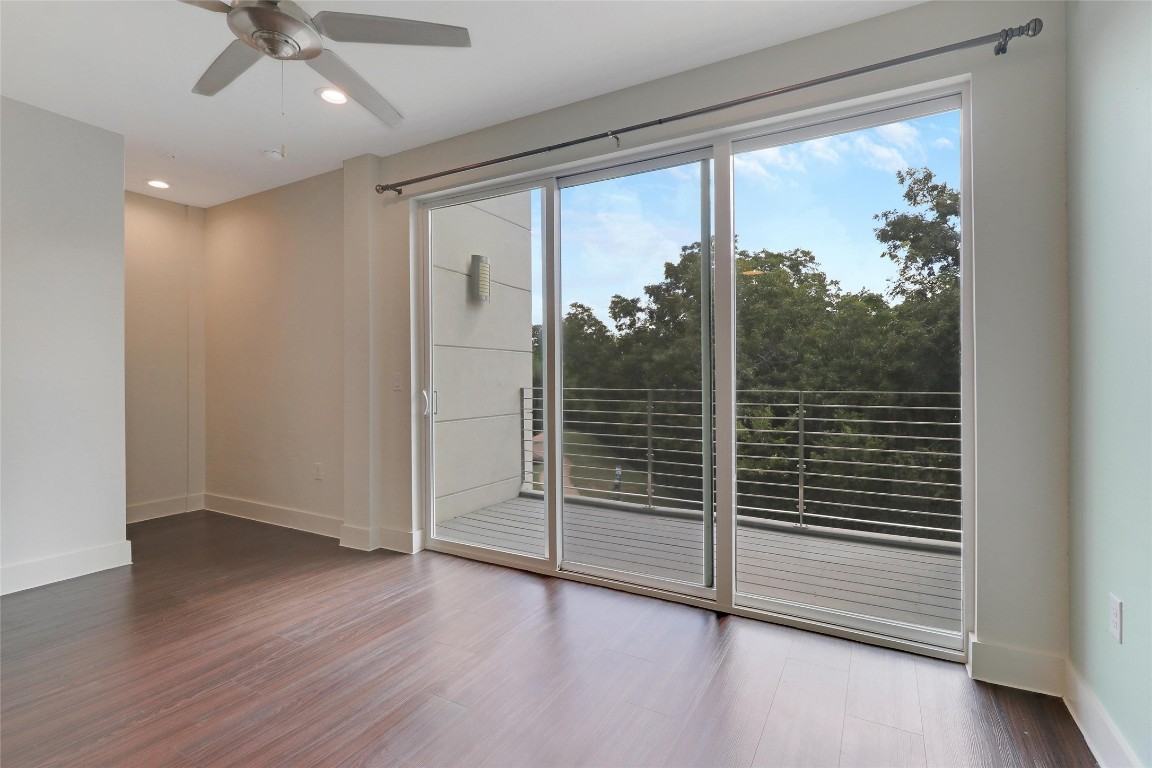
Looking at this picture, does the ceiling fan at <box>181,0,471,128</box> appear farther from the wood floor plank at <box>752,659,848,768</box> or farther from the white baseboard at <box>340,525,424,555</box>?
the white baseboard at <box>340,525,424,555</box>

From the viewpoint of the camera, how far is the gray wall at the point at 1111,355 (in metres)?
1.51

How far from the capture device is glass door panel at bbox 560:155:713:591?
9.43 feet

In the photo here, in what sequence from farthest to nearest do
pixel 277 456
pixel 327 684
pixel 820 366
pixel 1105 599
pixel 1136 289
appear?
pixel 277 456 < pixel 820 366 < pixel 327 684 < pixel 1105 599 < pixel 1136 289

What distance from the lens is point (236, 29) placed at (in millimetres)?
1774

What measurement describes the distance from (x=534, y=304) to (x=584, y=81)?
1252 millimetres

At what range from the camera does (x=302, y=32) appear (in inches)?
71.5

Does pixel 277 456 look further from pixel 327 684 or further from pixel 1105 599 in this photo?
pixel 1105 599

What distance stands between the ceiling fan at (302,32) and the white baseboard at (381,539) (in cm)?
279

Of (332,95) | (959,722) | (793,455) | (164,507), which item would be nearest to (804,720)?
(959,722)

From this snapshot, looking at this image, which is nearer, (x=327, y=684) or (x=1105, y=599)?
(x=1105, y=599)

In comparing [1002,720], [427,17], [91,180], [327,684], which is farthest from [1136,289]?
[91,180]

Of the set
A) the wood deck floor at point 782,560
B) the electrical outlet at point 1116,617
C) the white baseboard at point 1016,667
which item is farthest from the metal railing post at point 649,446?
the electrical outlet at point 1116,617

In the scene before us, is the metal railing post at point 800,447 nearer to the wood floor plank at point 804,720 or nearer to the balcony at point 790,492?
the balcony at point 790,492

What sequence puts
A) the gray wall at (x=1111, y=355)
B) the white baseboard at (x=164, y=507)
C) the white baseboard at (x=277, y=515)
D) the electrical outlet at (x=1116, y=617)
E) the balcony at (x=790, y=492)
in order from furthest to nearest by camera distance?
the white baseboard at (x=164, y=507)
the white baseboard at (x=277, y=515)
the balcony at (x=790, y=492)
the electrical outlet at (x=1116, y=617)
the gray wall at (x=1111, y=355)
